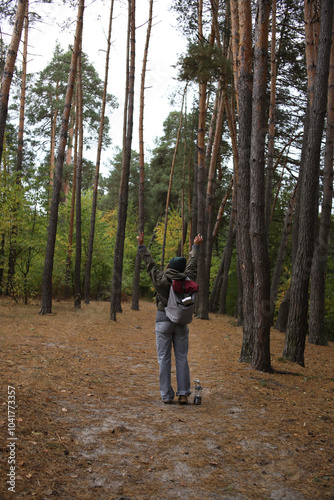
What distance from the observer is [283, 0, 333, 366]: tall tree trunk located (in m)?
8.64

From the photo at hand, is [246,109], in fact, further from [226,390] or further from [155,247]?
[155,247]

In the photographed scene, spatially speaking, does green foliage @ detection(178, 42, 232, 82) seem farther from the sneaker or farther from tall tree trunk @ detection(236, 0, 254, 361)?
the sneaker

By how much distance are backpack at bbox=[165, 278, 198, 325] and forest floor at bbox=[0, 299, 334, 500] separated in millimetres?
1105

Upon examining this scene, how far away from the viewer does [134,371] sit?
23.6ft

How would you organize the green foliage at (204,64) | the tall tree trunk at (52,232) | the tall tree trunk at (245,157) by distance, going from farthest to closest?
the tall tree trunk at (52,232) < the green foliage at (204,64) < the tall tree trunk at (245,157)

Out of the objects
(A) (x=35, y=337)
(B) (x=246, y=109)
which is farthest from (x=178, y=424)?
(B) (x=246, y=109)

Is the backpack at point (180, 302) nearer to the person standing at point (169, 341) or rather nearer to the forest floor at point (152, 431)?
the person standing at point (169, 341)

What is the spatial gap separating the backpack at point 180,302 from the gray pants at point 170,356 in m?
0.19

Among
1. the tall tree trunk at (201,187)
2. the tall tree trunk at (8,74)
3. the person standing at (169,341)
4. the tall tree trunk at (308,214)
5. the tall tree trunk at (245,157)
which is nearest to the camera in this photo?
the person standing at (169,341)

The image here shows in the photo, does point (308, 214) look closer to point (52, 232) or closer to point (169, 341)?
point (169, 341)

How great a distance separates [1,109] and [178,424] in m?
7.46

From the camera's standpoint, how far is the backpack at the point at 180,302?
534 centimetres

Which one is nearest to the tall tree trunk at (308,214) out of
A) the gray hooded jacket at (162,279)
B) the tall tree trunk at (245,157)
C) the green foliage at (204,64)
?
the tall tree trunk at (245,157)

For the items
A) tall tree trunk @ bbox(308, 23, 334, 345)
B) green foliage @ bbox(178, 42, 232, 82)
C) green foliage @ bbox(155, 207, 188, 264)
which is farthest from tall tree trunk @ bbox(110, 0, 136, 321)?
green foliage @ bbox(155, 207, 188, 264)
